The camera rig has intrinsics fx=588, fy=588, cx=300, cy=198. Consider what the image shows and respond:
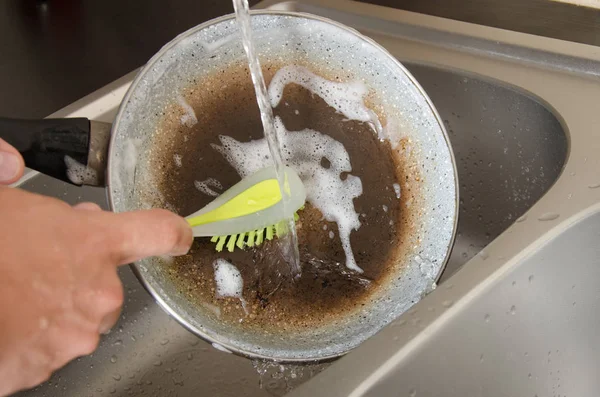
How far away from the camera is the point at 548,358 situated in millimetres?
633

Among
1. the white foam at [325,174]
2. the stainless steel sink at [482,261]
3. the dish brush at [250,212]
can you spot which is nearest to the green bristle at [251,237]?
the dish brush at [250,212]

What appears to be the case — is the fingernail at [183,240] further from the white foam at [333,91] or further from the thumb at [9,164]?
the white foam at [333,91]

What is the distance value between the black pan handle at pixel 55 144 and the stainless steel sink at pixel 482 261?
15 centimetres

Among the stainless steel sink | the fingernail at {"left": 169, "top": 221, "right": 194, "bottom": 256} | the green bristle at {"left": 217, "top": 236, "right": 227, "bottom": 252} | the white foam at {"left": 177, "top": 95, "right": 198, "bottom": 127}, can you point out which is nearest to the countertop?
the stainless steel sink

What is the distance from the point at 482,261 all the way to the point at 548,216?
0.10 m

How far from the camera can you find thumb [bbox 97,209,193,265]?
1.27 feet

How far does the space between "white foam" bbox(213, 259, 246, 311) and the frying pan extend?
5 cm

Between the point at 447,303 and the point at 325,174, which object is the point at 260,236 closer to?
the point at 325,174

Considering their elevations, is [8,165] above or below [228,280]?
above

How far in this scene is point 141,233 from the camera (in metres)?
0.40

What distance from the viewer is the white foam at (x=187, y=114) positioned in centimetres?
65

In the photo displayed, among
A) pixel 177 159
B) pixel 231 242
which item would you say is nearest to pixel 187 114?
pixel 177 159

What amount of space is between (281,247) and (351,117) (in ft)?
0.60

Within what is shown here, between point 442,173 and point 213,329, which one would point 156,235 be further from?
point 442,173
